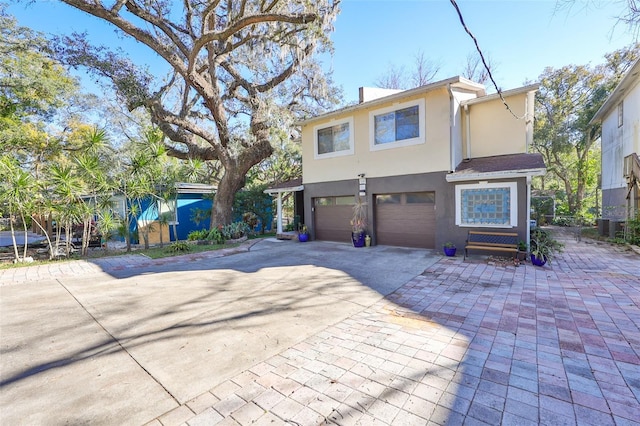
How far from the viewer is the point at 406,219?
31.7ft

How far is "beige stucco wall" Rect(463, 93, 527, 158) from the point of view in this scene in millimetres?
8766

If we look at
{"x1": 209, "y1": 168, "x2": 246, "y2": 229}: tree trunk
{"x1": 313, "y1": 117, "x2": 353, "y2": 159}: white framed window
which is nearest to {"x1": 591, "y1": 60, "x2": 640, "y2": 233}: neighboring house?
{"x1": 313, "y1": 117, "x2": 353, "y2": 159}: white framed window

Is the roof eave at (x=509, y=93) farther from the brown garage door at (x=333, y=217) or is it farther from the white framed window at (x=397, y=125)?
the brown garage door at (x=333, y=217)

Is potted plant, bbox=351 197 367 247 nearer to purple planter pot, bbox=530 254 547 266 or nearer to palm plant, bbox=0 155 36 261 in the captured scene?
purple planter pot, bbox=530 254 547 266

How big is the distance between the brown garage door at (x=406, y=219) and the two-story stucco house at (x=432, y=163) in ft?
0.11

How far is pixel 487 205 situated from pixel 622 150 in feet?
28.2

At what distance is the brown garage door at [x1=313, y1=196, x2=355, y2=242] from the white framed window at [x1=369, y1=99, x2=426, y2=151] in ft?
7.81

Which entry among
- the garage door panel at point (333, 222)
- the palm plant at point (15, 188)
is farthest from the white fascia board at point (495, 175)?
the palm plant at point (15, 188)

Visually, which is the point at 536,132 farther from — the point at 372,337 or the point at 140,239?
the point at 140,239

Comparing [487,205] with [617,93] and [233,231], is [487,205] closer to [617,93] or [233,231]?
[617,93]

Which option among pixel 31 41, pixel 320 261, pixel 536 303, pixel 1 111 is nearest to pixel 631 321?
pixel 536 303

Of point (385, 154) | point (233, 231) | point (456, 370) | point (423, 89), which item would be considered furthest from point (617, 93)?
point (233, 231)

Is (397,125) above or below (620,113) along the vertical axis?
below

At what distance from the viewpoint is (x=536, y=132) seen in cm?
1839
